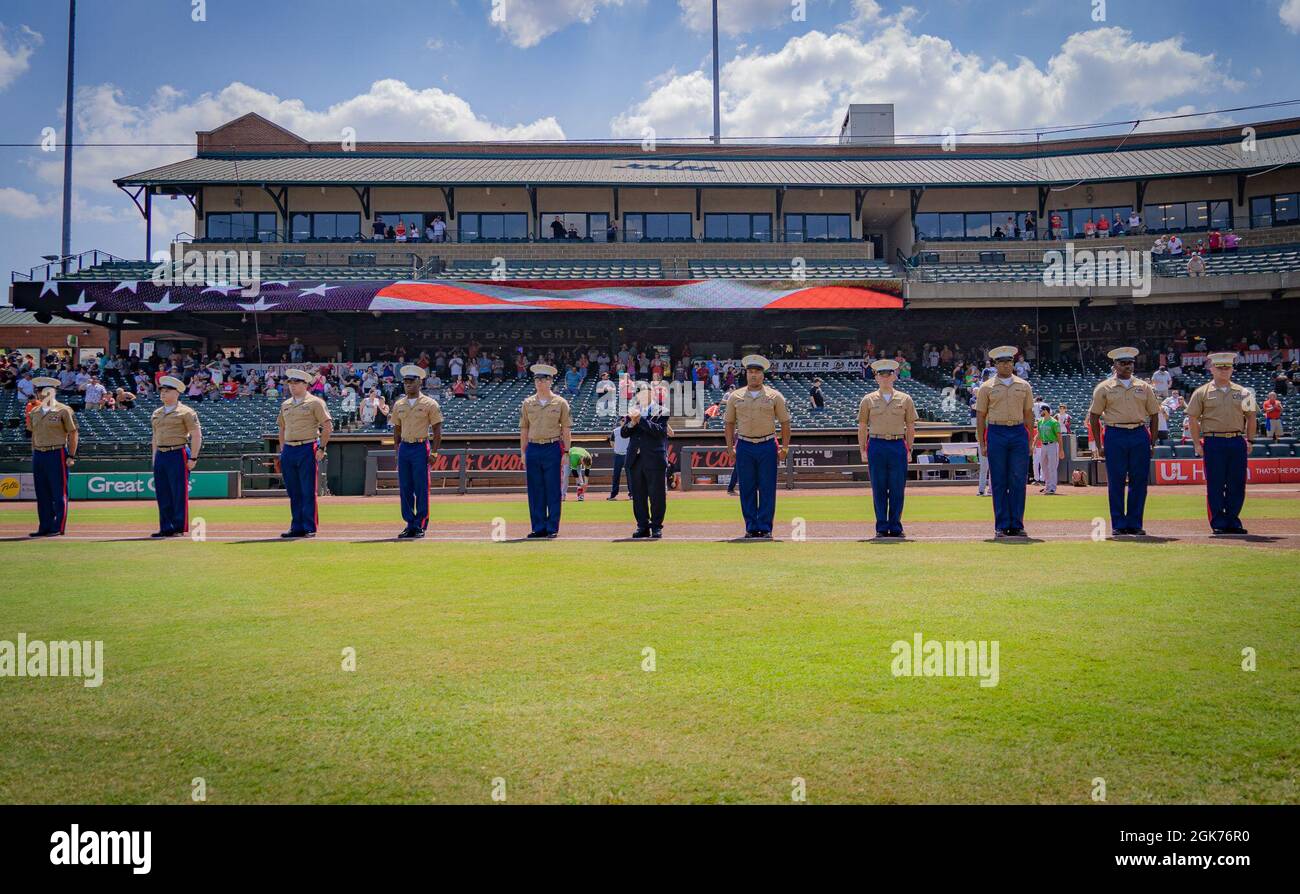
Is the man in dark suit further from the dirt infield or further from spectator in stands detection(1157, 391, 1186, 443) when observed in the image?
spectator in stands detection(1157, 391, 1186, 443)

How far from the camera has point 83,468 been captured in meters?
27.8

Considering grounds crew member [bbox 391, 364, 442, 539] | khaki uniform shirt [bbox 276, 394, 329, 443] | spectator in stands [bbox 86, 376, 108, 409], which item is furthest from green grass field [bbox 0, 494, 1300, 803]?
spectator in stands [bbox 86, 376, 108, 409]

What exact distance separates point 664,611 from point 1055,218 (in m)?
46.2

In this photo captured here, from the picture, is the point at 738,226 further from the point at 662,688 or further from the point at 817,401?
the point at 662,688

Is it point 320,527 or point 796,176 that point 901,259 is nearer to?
point 796,176

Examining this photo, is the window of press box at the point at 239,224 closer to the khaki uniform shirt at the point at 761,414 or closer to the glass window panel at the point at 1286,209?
the khaki uniform shirt at the point at 761,414

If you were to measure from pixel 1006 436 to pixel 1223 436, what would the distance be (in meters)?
2.95

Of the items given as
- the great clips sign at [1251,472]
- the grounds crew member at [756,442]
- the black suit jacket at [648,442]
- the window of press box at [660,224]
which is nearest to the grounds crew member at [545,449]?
the black suit jacket at [648,442]

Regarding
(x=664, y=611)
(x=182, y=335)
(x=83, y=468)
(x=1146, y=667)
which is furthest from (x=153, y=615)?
(x=182, y=335)

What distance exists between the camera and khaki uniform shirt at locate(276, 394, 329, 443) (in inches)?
520

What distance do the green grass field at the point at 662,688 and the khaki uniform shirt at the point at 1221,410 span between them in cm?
378

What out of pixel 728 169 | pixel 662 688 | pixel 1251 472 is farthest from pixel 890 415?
pixel 728 169

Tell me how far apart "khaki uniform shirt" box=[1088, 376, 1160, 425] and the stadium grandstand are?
20614 millimetres

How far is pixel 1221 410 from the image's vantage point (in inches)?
468
